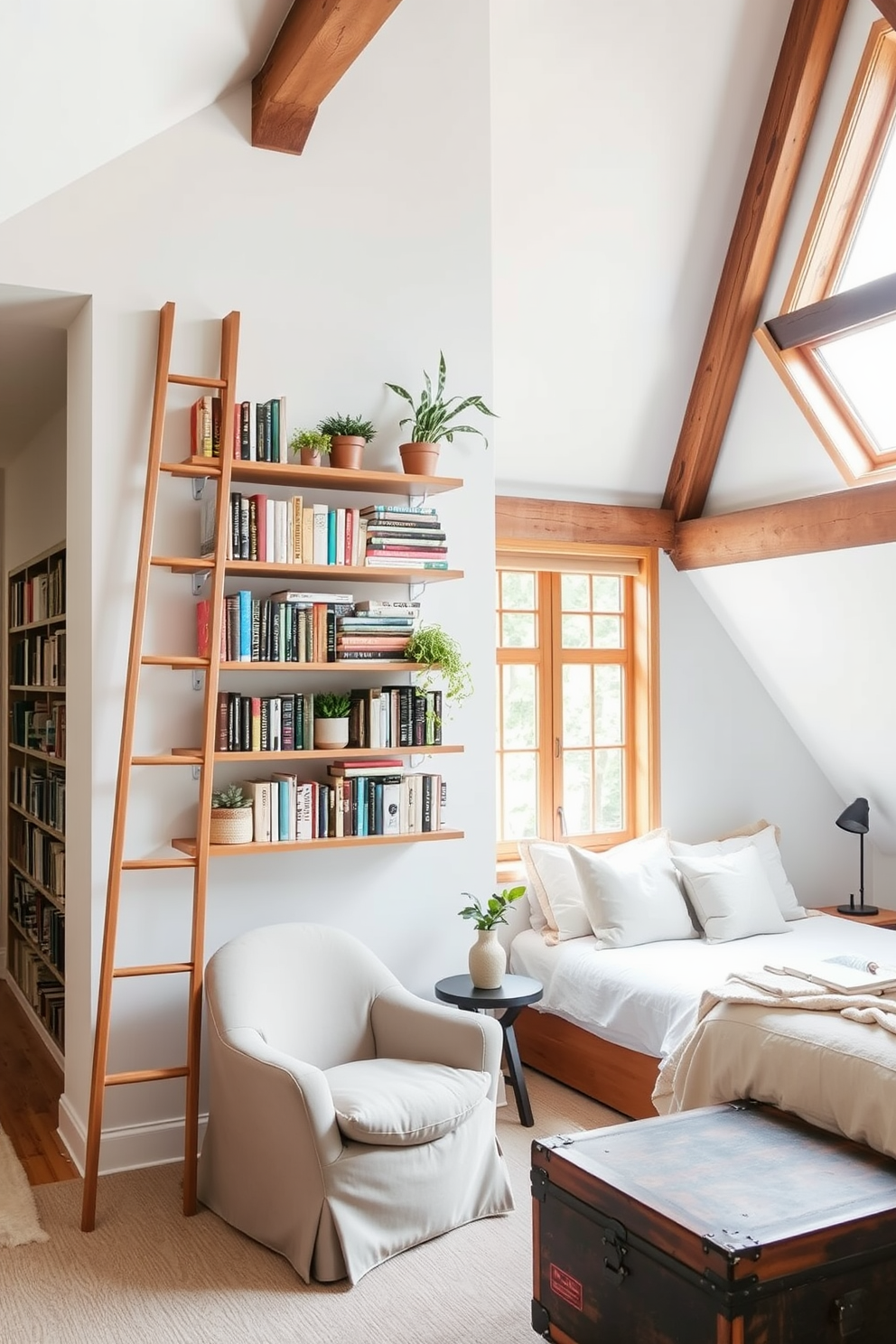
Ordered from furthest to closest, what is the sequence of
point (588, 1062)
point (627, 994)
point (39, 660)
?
point (39, 660) → point (588, 1062) → point (627, 994)

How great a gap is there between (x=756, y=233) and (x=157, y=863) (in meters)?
3.34

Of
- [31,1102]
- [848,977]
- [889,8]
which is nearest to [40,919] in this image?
[31,1102]

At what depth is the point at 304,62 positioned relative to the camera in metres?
3.31

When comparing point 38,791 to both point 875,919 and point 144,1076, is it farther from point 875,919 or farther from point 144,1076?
point 875,919

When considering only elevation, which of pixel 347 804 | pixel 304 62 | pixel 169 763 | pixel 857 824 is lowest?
pixel 857 824

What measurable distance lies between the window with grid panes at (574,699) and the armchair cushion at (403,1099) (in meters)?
1.94

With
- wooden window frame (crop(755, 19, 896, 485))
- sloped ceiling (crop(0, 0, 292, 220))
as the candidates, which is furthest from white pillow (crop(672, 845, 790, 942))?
sloped ceiling (crop(0, 0, 292, 220))

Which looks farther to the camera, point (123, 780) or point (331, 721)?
point (331, 721)

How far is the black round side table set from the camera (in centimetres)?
373

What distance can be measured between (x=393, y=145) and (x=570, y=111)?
809 mm

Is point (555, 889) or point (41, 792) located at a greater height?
point (41, 792)

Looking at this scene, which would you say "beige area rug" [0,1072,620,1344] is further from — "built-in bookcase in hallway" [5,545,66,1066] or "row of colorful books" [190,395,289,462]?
"row of colorful books" [190,395,289,462]

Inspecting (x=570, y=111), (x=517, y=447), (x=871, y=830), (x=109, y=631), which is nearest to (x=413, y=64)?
(x=570, y=111)

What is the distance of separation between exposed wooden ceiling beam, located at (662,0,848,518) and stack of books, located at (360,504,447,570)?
1820 mm
